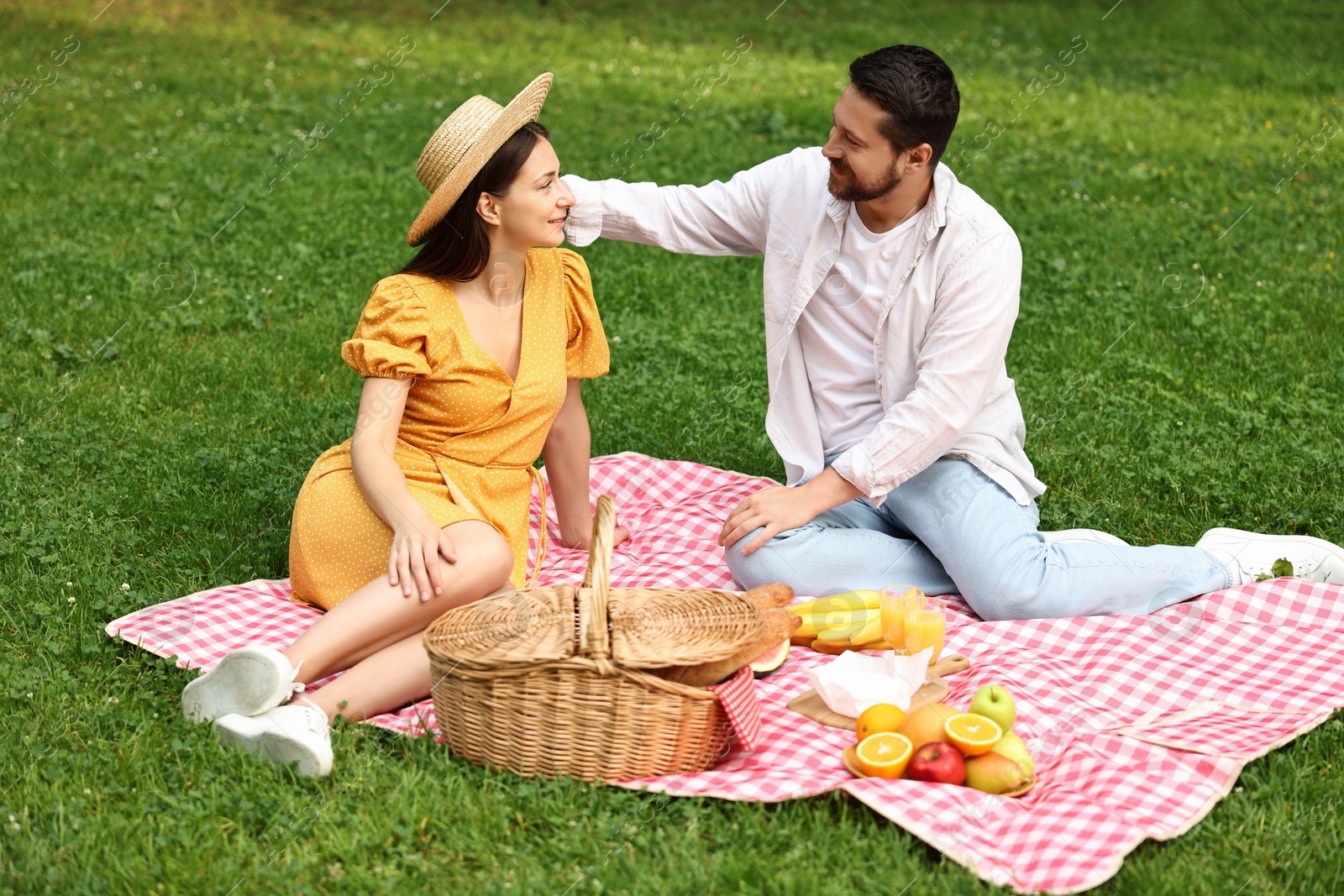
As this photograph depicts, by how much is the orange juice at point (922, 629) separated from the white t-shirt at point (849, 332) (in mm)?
835

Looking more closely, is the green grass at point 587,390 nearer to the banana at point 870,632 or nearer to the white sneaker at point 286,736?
the white sneaker at point 286,736

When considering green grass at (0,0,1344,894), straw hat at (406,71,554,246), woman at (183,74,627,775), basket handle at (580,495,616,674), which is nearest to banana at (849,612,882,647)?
green grass at (0,0,1344,894)

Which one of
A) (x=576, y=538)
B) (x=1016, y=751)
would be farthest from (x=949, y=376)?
(x=576, y=538)

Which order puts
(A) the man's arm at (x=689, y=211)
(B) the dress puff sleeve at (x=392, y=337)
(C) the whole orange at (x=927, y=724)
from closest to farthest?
(C) the whole orange at (x=927, y=724) → (B) the dress puff sleeve at (x=392, y=337) → (A) the man's arm at (x=689, y=211)

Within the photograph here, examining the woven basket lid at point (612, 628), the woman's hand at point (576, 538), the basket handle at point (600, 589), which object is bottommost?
the woman's hand at point (576, 538)

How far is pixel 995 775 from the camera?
2967 mm

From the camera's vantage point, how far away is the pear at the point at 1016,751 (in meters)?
3.02

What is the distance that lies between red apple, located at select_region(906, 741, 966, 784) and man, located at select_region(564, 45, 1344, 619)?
39.1 inches

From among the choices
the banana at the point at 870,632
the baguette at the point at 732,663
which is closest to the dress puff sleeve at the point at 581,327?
the banana at the point at 870,632

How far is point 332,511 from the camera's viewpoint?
3.67 meters

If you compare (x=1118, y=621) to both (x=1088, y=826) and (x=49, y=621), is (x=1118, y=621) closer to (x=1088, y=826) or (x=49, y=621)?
(x=1088, y=826)

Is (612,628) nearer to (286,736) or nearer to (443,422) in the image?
(286,736)

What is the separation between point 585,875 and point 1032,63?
10637mm

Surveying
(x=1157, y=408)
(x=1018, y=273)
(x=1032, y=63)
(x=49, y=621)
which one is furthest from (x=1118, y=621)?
(x=1032, y=63)
